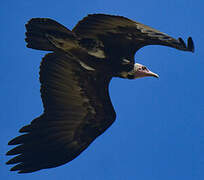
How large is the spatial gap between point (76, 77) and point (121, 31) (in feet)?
5.93

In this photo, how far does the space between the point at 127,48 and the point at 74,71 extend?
57.8 inches

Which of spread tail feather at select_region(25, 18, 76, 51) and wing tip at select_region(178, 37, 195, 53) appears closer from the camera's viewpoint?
wing tip at select_region(178, 37, 195, 53)

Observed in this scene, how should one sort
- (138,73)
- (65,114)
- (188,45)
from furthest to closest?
(65,114) → (138,73) → (188,45)

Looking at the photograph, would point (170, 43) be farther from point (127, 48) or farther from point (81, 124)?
point (81, 124)

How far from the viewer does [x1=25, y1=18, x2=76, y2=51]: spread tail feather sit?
7.86m

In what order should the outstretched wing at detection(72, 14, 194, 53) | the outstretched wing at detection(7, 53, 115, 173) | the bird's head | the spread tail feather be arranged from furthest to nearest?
the outstretched wing at detection(7, 53, 115, 173)
the bird's head
the spread tail feather
the outstretched wing at detection(72, 14, 194, 53)

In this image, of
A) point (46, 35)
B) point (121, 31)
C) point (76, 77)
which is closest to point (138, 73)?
point (121, 31)

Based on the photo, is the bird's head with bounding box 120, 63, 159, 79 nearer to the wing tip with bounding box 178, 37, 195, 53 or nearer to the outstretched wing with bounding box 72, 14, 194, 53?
the outstretched wing with bounding box 72, 14, 194, 53

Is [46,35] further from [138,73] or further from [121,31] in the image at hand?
[138,73]

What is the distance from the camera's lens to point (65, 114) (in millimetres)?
9305

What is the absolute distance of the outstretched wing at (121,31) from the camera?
23.9 ft

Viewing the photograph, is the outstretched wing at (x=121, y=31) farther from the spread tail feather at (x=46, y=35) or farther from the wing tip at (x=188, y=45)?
the spread tail feather at (x=46, y=35)

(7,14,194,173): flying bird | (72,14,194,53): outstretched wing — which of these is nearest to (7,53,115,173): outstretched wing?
(7,14,194,173): flying bird

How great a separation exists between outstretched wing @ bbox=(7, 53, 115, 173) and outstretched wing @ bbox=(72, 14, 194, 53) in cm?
103
